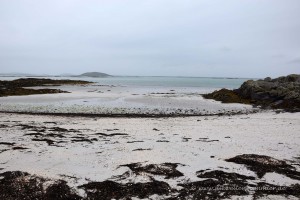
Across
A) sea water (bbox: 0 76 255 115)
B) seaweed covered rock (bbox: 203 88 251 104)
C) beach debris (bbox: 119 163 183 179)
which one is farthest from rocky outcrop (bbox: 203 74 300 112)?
beach debris (bbox: 119 163 183 179)

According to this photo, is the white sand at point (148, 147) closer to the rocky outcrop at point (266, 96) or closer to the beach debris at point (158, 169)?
the beach debris at point (158, 169)

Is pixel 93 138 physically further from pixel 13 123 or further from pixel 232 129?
pixel 232 129

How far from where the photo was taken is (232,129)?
1554 centimetres

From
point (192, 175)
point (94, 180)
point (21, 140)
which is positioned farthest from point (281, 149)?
point (21, 140)

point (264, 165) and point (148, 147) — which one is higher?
point (264, 165)

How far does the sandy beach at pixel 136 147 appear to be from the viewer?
8148 millimetres

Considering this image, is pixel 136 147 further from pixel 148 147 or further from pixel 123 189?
pixel 123 189

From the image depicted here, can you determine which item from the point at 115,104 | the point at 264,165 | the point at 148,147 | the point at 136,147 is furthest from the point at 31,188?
the point at 115,104

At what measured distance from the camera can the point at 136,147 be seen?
11.2 m

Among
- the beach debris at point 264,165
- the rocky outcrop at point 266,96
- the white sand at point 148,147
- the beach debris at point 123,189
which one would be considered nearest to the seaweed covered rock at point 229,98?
the rocky outcrop at point 266,96

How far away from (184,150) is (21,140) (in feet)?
22.2

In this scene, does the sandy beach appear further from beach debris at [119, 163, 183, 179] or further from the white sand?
beach debris at [119, 163, 183, 179]

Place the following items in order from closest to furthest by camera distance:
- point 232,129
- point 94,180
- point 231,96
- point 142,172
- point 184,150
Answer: point 94,180 → point 142,172 → point 184,150 → point 232,129 → point 231,96

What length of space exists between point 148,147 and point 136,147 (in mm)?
476
